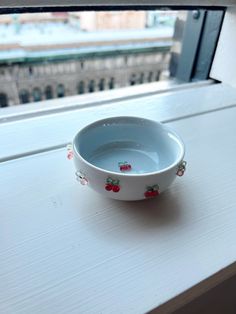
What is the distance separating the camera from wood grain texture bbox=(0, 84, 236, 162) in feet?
1.54

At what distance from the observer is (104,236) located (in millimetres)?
322

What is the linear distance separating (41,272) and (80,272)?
4cm

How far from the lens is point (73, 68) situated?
85 centimetres

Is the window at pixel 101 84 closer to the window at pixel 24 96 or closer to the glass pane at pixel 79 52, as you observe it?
the glass pane at pixel 79 52

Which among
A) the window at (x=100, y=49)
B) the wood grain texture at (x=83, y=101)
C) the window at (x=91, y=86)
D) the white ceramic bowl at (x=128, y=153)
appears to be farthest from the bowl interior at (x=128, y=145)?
the window at (x=91, y=86)

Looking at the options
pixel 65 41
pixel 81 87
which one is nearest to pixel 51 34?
pixel 65 41

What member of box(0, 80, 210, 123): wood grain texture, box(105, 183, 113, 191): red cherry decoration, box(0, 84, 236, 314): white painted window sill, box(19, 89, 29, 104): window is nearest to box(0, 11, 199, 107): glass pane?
box(19, 89, 29, 104): window

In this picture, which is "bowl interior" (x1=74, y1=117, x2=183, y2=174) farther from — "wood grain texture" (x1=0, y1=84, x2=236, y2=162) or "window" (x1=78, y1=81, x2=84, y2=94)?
"window" (x1=78, y1=81, x2=84, y2=94)

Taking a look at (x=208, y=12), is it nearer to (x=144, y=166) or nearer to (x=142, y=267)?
(x=144, y=166)

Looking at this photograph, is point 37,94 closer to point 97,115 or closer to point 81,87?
point 81,87

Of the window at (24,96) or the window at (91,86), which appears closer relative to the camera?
the window at (24,96)

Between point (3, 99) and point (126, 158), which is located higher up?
point (126, 158)

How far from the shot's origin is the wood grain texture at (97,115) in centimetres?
47

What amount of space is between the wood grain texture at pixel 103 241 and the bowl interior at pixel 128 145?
1.7 inches
